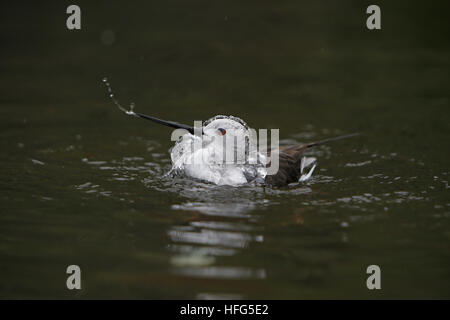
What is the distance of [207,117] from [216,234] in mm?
4203

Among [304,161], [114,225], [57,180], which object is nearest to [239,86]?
[304,161]

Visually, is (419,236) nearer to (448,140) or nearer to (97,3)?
(448,140)

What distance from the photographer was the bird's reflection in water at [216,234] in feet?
16.5

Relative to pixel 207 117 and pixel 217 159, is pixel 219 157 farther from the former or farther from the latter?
pixel 207 117

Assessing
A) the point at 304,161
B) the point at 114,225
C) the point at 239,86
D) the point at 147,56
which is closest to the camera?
the point at 114,225

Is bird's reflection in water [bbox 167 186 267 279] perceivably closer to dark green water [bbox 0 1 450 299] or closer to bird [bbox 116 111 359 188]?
dark green water [bbox 0 1 450 299]

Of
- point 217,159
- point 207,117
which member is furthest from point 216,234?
point 207,117

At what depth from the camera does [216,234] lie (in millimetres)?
5641

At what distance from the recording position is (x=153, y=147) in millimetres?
8617

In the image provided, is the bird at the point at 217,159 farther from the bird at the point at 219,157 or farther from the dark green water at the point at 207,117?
the dark green water at the point at 207,117

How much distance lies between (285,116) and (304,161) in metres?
2.00

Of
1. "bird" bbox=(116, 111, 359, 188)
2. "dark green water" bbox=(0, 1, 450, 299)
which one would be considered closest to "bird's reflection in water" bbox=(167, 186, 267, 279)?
"dark green water" bbox=(0, 1, 450, 299)

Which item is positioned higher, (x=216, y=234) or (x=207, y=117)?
(x=207, y=117)

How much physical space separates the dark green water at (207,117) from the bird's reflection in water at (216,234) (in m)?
0.02
